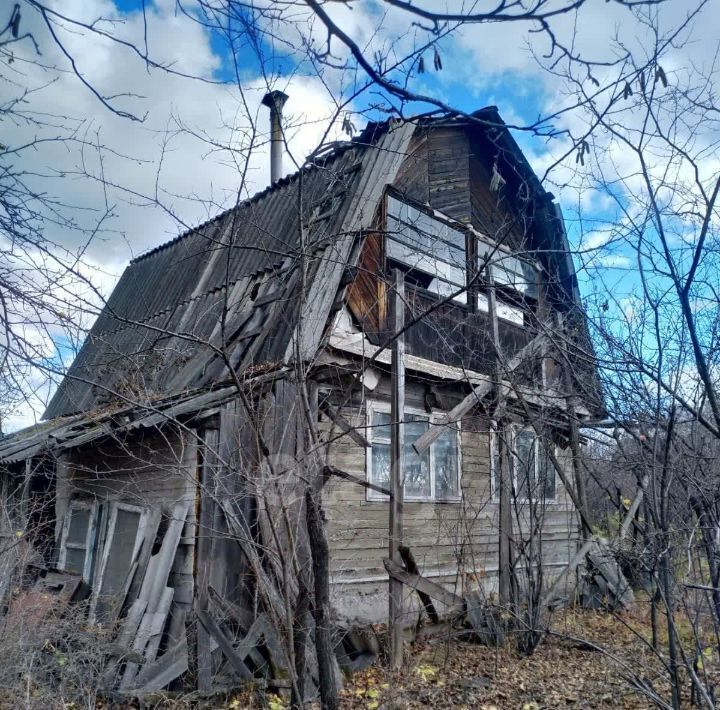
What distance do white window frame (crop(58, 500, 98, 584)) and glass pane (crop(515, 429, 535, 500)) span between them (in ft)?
18.6

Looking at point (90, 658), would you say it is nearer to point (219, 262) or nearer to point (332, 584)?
point (332, 584)

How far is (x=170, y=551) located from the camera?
7086mm

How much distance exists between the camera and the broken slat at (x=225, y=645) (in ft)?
19.8

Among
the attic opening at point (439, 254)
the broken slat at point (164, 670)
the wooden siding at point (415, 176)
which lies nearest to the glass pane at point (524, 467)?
the attic opening at point (439, 254)

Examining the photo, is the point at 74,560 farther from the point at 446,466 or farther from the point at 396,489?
the point at 446,466

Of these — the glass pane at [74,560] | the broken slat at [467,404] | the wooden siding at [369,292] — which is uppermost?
the wooden siding at [369,292]

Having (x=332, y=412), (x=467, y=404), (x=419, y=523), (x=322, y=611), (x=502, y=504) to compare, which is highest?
(x=467, y=404)

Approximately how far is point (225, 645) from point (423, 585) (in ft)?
7.93

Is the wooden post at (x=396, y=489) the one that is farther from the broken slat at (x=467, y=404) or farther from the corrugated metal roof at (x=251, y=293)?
the corrugated metal roof at (x=251, y=293)

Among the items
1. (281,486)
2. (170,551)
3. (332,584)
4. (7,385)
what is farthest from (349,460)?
(7,385)

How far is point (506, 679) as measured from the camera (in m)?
7.05

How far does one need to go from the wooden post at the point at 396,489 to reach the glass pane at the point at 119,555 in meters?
3.07

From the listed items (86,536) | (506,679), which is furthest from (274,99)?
(86,536)

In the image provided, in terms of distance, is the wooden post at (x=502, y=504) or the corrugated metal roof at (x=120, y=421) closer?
the corrugated metal roof at (x=120, y=421)
